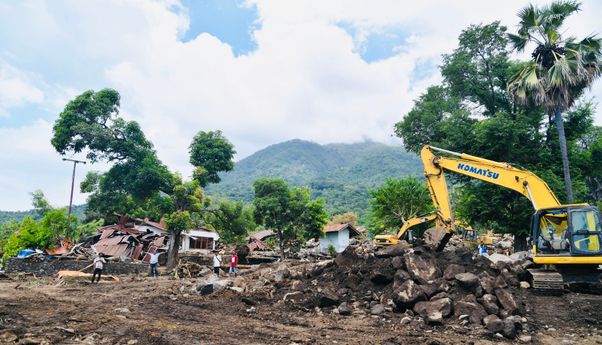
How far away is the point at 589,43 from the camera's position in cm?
1698

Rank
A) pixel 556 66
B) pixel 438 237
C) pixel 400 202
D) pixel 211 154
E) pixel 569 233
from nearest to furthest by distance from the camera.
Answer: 1. pixel 569 233
2. pixel 438 237
3. pixel 556 66
4. pixel 211 154
5. pixel 400 202

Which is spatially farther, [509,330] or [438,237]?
[438,237]

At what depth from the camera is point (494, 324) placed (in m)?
8.12

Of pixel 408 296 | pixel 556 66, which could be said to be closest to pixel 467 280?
pixel 408 296

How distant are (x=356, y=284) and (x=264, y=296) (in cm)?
273

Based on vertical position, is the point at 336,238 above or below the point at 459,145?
below

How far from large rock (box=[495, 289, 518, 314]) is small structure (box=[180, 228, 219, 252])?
32579mm

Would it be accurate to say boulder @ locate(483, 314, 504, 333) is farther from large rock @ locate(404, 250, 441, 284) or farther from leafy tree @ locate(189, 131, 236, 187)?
leafy tree @ locate(189, 131, 236, 187)

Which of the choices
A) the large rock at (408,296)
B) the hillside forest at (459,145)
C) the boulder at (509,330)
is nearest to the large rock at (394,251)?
the large rock at (408,296)

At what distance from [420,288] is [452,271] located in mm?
1220

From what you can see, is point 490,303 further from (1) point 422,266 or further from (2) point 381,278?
(2) point 381,278

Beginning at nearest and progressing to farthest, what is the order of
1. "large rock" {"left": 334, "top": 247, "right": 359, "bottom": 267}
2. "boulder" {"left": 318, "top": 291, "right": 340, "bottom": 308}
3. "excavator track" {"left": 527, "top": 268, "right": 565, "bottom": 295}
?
"excavator track" {"left": 527, "top": 268, "right": 565, "bottom": 295} → "boulder" {"left": 318, "top": 291, "right": 340, "bottom": 308} → "large rock" {"left": 334, "top": 247, "right": 359, "bottom": 267}

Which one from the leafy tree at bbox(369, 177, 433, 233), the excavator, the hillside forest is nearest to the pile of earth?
the excavator

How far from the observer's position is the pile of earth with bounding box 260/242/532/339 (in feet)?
29.1
